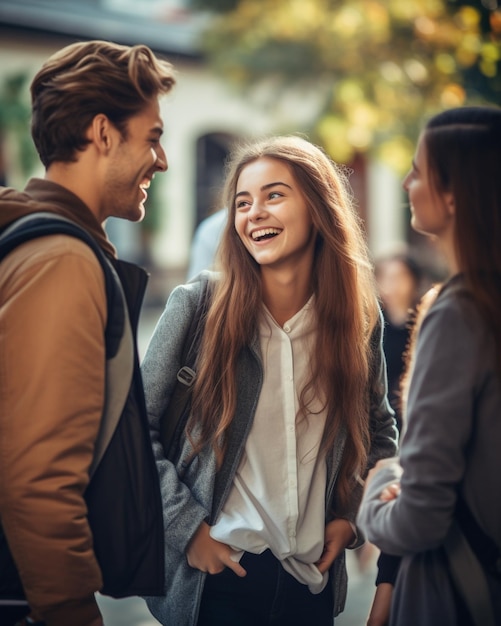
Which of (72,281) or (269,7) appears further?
(269,7)

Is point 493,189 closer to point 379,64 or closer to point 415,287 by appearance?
point 415,287

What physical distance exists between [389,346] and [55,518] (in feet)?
13.7

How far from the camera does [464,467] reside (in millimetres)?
2178

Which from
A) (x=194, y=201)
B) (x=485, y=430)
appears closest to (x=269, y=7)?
(x=485, y=430)

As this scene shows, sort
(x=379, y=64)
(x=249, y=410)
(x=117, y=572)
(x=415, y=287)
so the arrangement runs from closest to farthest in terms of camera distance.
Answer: (x=117, y=572), (x=249, y=410), (x=415, y=287), (x=379, y=64)

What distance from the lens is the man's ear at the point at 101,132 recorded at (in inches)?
91.3

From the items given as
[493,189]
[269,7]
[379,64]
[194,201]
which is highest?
[269,7]

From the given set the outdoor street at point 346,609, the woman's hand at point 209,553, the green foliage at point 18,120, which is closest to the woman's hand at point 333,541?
the woman's hand at point 209,553

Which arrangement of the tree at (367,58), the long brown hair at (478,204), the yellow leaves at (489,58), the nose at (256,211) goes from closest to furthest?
the long brown hair at (478,204)
the nose at (256,211)
the yellow leaves at (489,58)
the tree at (367,58)

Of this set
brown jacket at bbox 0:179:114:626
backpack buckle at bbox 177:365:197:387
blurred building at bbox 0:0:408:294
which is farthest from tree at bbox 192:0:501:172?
blurred building at bbox 0:0:408:294

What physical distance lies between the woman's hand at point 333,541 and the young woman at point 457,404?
0.60 meters

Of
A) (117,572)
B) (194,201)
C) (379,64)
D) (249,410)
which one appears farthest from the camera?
(194,201)

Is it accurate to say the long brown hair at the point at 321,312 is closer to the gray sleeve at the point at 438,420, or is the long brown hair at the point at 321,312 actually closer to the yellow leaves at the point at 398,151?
the gray sleeve at the point at 438,420

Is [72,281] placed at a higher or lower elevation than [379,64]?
lower
